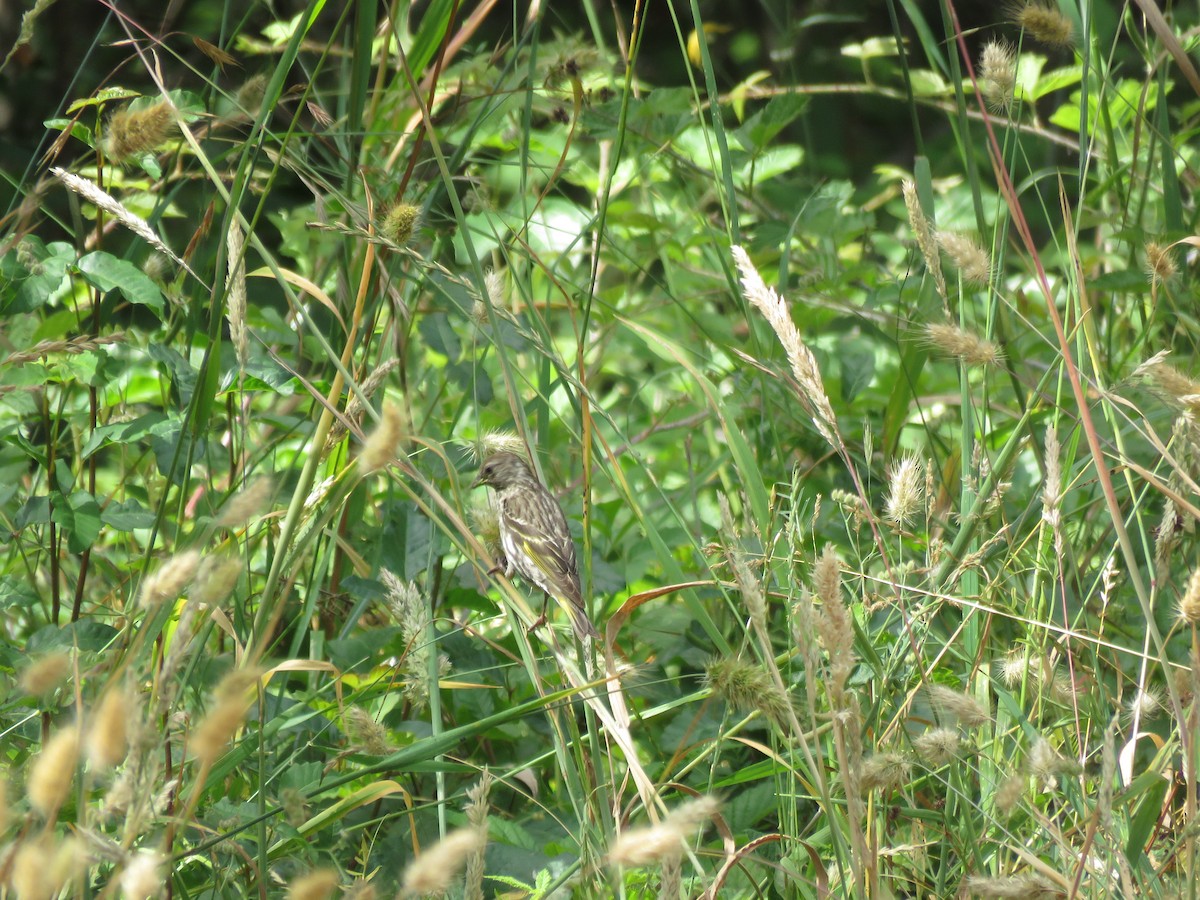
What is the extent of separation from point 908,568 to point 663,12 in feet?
20.5

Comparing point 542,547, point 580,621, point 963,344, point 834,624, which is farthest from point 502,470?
point 834,624

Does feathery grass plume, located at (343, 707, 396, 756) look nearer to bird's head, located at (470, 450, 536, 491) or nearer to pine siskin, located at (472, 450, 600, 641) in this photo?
pine siskin, located at (472, 450, 600, 641)

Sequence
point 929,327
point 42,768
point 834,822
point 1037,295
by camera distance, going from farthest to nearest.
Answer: point 1037,295 → point 929,327 → point 834,822 → point 42,768

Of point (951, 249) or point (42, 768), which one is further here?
point (951, 249)

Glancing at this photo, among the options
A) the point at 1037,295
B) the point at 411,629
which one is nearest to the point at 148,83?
the point at 1037,295

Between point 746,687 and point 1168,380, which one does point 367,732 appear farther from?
point 1168,380

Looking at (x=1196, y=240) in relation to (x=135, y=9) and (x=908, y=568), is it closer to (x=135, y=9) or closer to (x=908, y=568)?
(x=908, y=568)

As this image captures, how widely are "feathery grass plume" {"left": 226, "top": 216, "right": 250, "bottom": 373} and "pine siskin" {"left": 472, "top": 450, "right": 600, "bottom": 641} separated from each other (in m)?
0.72

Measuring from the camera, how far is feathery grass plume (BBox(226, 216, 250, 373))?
1717 mm

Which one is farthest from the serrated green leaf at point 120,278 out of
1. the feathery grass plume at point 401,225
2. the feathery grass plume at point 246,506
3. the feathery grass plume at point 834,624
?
the feathery grass plume at point 834,624

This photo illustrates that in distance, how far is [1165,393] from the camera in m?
1.77

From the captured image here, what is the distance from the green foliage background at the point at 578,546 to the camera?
1.58 meters

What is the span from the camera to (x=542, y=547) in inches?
110

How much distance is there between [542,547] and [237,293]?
117 cm
